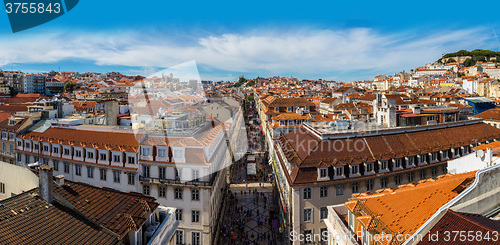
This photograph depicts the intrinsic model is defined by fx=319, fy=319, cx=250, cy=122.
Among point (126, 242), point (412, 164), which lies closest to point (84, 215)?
point (126, 242)

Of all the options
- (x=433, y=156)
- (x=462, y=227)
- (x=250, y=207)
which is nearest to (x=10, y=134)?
(x=250, y=207)

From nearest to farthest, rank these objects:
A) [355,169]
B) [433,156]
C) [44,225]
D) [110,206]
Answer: [44,225] → [110,206] → [355,169] → [433,156]

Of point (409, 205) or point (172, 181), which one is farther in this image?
point (172, 181)

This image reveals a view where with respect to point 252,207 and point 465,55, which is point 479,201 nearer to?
point 252,207

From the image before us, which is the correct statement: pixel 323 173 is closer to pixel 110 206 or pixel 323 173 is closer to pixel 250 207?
pixel 250 207

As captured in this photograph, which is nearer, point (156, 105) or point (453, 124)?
point (453, 124)

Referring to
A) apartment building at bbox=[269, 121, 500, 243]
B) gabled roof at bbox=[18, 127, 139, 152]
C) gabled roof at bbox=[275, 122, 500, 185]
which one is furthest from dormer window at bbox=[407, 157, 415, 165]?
gabled roof at bbox=[18, 127, 139, 152]
